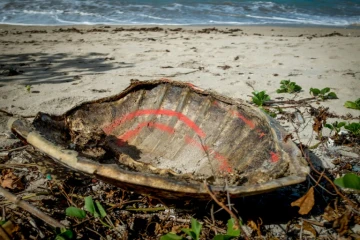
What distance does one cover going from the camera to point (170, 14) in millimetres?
11617

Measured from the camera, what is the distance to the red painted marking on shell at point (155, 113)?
8.65 feet

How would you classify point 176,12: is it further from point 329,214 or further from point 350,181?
point 350,181

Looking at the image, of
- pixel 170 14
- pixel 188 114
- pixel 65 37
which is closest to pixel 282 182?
pixel 188 114

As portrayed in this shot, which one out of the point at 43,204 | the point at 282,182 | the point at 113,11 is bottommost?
the point at 43,204

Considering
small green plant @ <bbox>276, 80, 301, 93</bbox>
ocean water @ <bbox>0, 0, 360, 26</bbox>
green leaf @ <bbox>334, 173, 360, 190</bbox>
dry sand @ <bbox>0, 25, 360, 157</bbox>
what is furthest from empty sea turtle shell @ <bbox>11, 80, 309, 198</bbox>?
ocean water @ <bbox>0, 0, 360, 26</bbox>

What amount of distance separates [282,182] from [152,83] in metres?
1.78

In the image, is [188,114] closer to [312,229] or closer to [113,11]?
[312,229]

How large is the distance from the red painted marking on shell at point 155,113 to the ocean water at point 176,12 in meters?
8.07

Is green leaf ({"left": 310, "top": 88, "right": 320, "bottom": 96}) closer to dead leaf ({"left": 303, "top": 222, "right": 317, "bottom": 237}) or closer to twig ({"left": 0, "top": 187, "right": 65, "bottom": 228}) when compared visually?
dead leaf ({"left": 303, "top": 222, "right": 317, "bottom": 237})

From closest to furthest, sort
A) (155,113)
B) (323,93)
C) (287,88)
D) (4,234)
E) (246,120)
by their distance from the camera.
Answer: (4,234) < (246,120) < (155,113) < (323,93) < (287,88)

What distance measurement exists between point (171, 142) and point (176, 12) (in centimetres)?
1048

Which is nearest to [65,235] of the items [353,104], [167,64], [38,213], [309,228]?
[38,213]

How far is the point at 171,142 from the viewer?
2652mm

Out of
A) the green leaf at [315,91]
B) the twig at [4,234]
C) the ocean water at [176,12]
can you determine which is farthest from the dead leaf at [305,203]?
the ocean water at [176,12]
